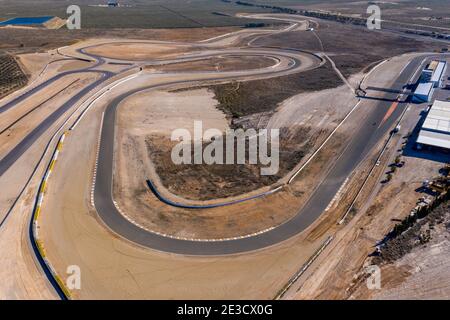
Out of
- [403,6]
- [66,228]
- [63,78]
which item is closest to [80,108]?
[63,78]

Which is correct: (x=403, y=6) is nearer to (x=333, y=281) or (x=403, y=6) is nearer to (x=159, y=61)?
(x=159, y=61)

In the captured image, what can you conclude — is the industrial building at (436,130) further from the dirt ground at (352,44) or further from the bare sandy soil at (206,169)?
the dirt ground at (352,44)

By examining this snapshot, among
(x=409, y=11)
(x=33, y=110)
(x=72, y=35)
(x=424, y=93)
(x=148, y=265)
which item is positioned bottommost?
(x=148, y=265)
